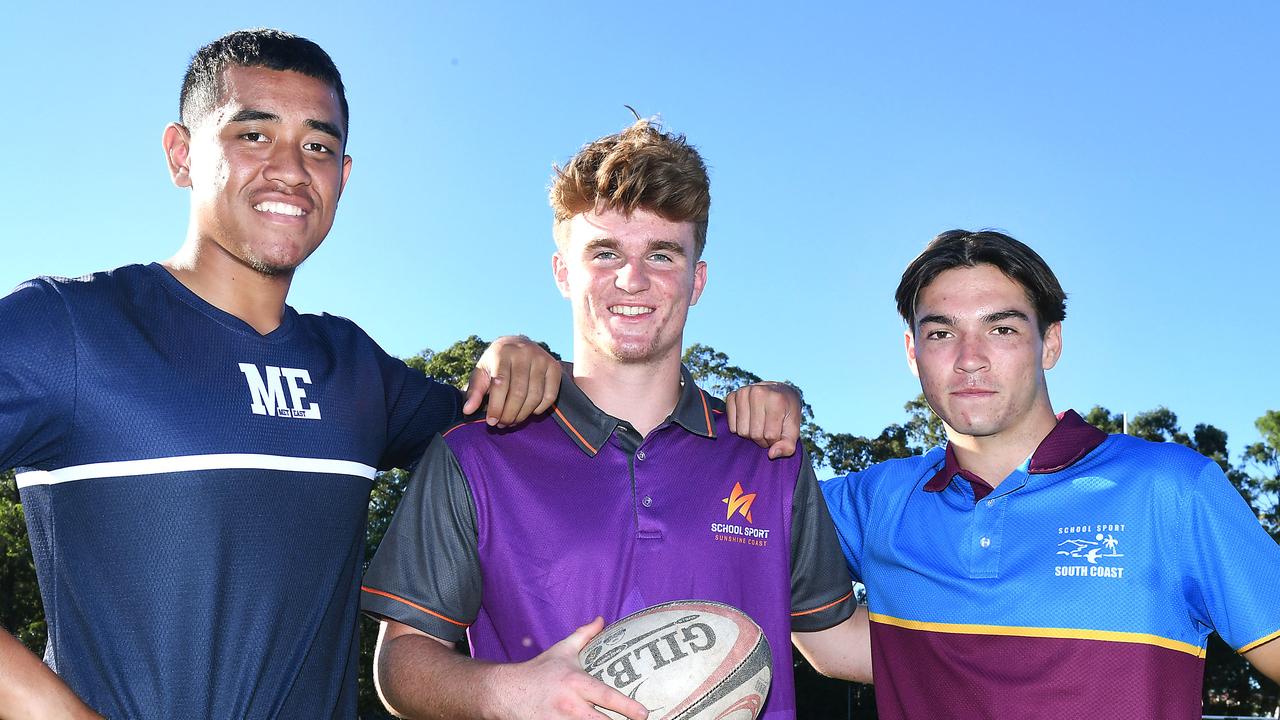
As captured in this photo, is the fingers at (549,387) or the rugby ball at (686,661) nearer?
the rugby ball at (686,661)

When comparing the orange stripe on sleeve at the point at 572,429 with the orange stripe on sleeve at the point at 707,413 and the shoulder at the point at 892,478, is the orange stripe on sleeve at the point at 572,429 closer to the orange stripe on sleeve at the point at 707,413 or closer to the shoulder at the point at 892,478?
the orange stripe on sleeve at the point at 707,413

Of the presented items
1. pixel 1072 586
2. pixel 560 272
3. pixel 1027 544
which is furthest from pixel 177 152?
pixel 1072 586

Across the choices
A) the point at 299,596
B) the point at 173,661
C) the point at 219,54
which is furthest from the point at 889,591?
the point at 219,54

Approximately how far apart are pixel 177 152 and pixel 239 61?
0.41 m

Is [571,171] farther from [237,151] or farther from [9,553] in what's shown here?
[9,553]

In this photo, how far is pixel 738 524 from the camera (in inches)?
137

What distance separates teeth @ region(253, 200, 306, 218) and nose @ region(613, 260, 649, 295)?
111 cm

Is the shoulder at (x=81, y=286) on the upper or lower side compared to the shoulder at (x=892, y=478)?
upper

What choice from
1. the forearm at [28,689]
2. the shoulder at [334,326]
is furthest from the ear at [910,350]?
the forearm at [28,689]

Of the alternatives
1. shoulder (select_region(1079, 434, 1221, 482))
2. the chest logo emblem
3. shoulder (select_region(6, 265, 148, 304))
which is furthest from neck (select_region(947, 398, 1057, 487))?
shoulder (select_region(6, 265, 148, 304))

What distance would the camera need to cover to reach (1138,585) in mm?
3430

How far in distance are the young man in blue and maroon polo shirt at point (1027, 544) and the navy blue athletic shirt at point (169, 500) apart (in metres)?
2.09

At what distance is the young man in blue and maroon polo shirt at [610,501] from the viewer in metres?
3.30

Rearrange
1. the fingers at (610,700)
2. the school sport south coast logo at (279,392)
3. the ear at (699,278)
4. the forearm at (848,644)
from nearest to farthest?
the fingers at (610,700) < the school sport south coast logo at (279,392) < the ear at (699,278) < the forearm at (848,644)
